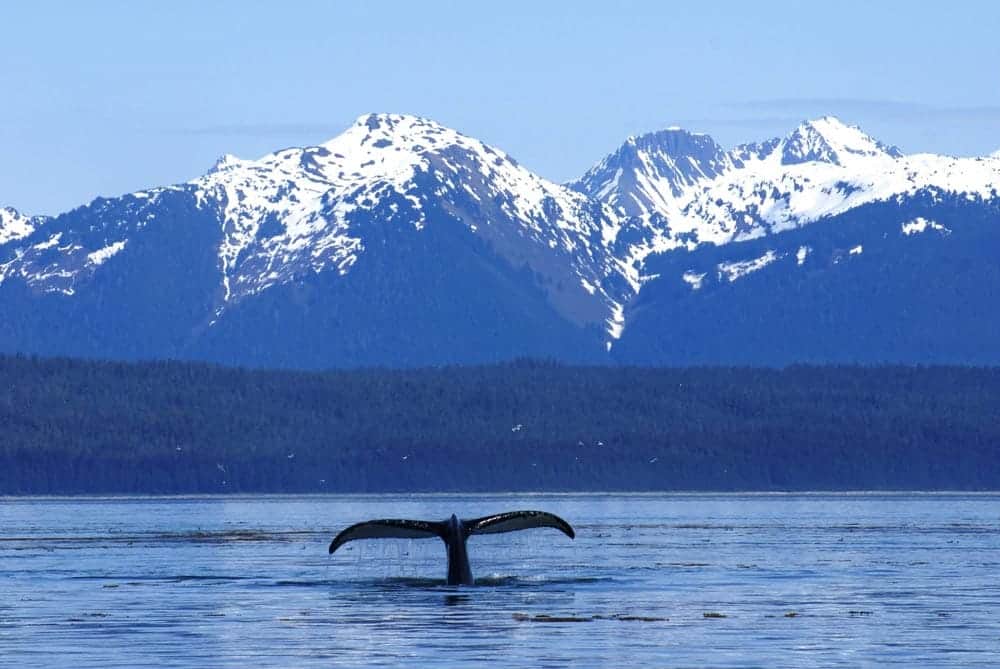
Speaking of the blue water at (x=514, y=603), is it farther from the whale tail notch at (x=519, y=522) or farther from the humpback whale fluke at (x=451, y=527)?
the whale tail notch at (x=519, y=522)

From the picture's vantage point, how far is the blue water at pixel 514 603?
50906mm

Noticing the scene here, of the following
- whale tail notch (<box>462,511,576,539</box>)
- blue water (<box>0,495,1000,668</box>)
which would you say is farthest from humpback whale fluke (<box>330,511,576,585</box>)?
blue water (<box>0,495,1000,668</box>)

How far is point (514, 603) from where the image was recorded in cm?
6538

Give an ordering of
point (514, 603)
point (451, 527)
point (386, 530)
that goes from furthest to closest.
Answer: point (451, 527) → point (514, 603) → point (386, 530)

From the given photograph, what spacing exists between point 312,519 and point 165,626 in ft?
350

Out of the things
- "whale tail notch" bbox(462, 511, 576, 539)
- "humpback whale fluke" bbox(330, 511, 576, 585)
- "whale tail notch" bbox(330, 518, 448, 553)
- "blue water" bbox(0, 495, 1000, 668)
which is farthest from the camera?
"whale tail notch" bbox(462, 511, 576, 539)

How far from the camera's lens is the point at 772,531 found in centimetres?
12800

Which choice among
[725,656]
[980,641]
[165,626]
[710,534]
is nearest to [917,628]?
[980,641]

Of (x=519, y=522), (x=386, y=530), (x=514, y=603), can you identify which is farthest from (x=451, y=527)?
(x=386, y=530)

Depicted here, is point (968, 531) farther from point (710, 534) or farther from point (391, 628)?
point (391, 628)

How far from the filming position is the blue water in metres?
50.9

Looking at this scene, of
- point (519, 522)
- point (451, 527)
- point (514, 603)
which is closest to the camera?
point (519, 522)

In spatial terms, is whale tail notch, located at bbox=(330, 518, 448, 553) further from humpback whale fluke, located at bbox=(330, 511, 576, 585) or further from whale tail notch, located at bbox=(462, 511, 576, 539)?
whale tail notch, located at bbox=(462, 511, 576, 539)

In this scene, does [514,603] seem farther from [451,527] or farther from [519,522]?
[451,527]
